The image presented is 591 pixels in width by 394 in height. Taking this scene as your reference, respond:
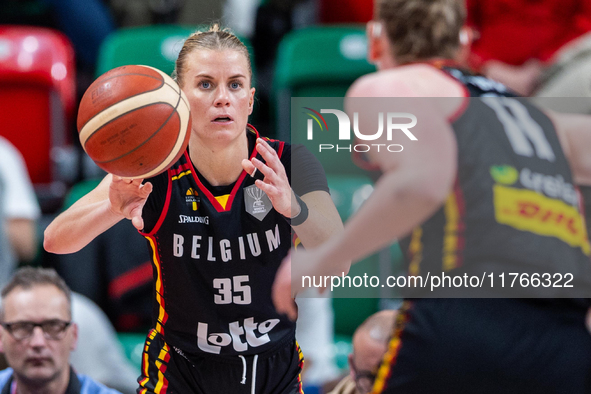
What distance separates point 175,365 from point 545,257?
1237mm

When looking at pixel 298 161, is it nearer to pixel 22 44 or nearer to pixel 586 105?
pixel 586 105

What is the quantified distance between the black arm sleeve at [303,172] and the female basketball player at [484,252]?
1.02 ft

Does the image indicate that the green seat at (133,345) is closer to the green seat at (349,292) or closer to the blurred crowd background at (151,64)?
the blurred crowd background at (151,64)

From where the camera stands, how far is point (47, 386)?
272 centimetres

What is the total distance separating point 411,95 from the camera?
6.11 feet

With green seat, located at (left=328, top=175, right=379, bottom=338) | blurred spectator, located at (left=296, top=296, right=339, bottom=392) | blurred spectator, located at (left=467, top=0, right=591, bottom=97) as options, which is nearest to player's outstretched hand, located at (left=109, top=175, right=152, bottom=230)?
blurred spectator, located at (left=296, top=296, right=339, bottom=392)

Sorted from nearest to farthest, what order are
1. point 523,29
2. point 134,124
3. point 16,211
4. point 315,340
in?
point 134,124, point 315,340, point 16,211, point 523,29

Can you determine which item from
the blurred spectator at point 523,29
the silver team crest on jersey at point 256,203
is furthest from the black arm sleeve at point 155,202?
the blurred spectator at point 523,29

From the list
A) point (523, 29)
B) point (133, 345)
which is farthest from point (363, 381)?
point (523, 29)

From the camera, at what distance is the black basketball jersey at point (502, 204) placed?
191cm

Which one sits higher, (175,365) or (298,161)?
(298,161)

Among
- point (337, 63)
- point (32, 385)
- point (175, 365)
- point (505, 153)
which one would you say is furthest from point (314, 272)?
point (337, 63)

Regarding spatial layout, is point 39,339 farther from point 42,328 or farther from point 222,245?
point 222,245

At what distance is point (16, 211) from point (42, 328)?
64.9 inches
